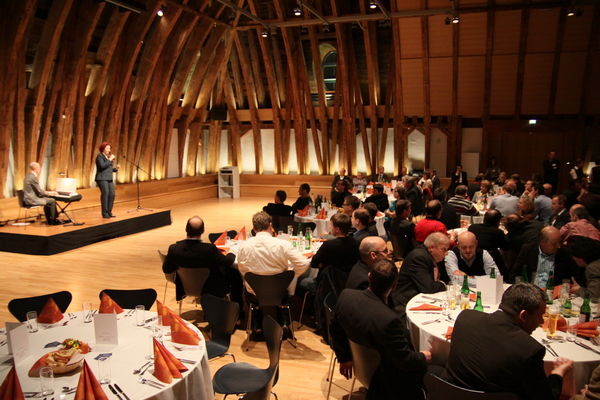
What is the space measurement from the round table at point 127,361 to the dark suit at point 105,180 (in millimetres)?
7283

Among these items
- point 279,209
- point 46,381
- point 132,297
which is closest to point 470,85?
point 279,209

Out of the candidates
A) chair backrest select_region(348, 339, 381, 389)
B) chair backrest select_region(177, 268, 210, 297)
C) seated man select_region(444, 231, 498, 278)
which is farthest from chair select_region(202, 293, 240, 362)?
seated man select_region(444, 231, 498, 278)

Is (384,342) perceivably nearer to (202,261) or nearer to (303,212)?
(202,261)

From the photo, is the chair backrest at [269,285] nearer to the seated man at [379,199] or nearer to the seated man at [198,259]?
the seated man at [198,259]

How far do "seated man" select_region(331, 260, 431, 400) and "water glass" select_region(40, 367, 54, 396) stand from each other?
181cm

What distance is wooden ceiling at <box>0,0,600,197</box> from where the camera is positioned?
11094 mm

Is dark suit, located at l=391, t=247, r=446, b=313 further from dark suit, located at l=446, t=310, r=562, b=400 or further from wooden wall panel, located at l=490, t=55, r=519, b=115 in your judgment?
wooden wall panel, located at l=490, t=55, r=519, b=115

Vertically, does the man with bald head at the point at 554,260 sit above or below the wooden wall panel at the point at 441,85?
below

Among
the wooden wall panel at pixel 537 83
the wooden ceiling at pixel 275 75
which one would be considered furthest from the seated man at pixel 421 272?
the wooden wall panel at pixel 537 83

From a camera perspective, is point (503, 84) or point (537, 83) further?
point (503, 84)

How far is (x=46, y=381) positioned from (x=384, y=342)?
6.76ft

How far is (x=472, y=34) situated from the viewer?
44.5 feet

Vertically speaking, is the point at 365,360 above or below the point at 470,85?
below

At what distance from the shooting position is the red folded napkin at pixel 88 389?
258 centimetres
